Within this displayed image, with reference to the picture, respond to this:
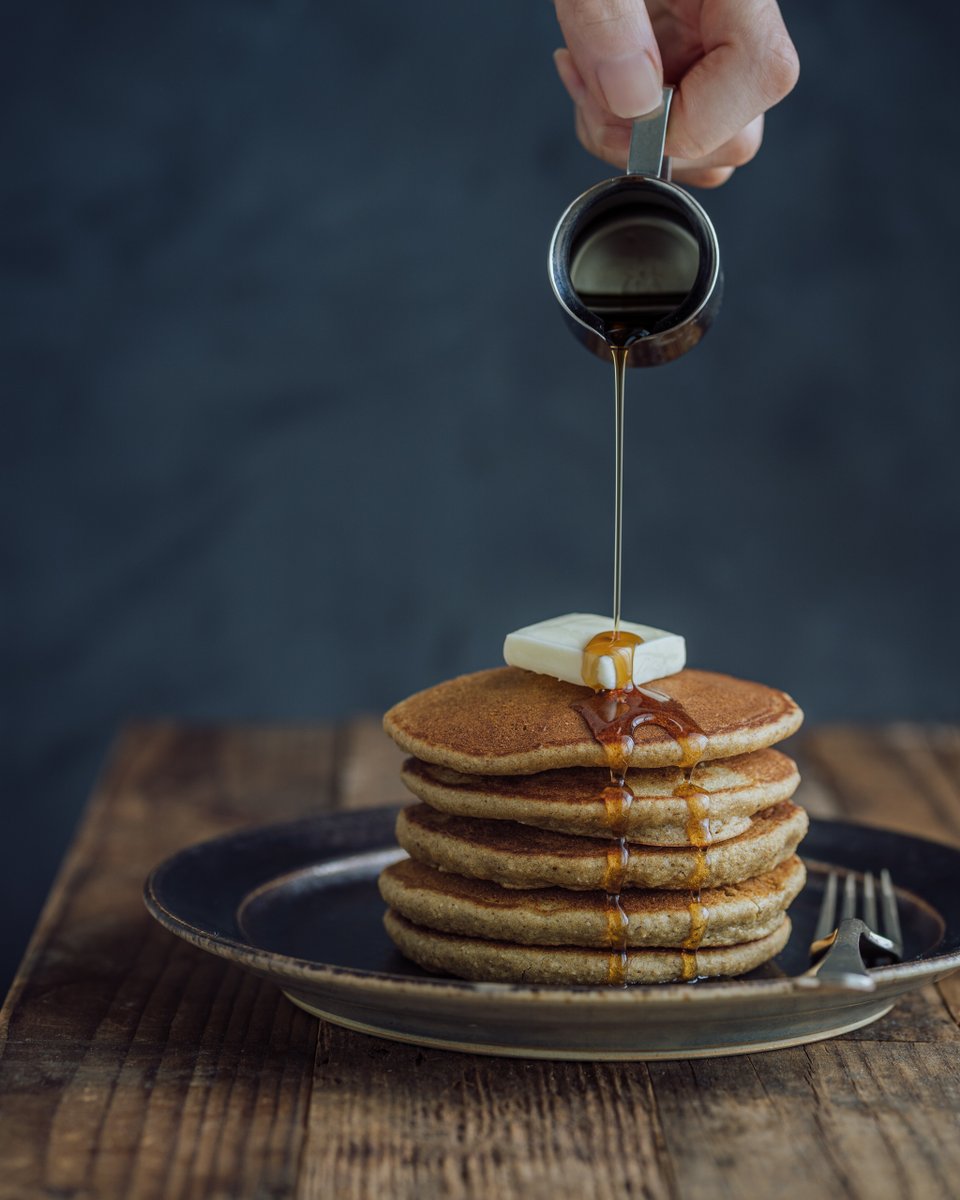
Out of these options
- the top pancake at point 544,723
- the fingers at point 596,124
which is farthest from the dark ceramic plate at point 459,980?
the fingers at point 596,124

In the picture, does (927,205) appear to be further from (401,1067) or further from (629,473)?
(401,1067)

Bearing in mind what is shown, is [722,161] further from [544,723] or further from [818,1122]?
[818,1122]

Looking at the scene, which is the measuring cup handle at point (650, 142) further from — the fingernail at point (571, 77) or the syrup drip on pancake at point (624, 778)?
the syrup drip on pancake at point (624, 778)

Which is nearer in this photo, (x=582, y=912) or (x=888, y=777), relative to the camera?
(x=582, y=912)

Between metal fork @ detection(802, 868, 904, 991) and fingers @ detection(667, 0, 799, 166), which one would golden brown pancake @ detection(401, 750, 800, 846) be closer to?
metal fork @ detection(802, 868, 904, 991)

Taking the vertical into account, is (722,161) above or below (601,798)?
above

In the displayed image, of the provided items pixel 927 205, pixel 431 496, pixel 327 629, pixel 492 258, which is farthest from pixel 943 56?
pixel 327 629

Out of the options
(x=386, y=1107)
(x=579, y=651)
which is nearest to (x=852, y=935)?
(x=579, y=651)
